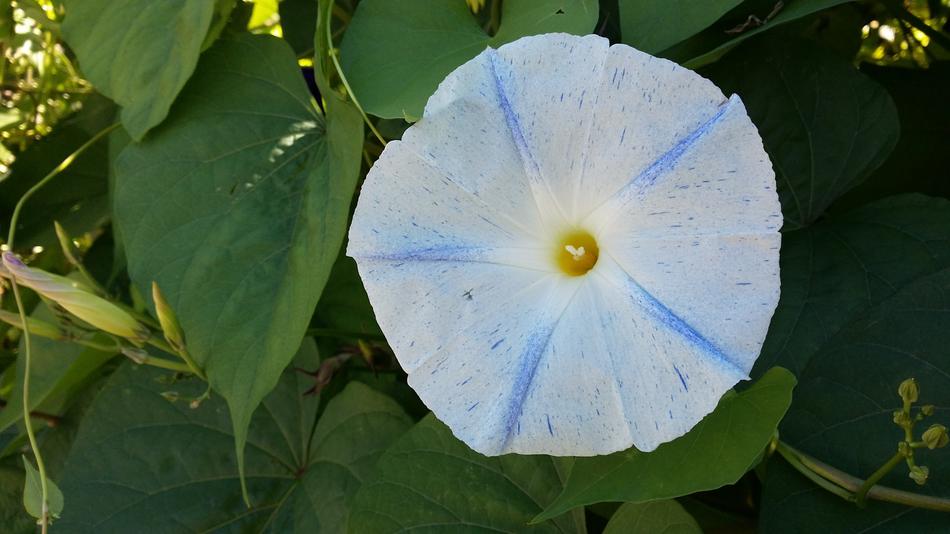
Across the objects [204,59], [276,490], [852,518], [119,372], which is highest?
[204,59]

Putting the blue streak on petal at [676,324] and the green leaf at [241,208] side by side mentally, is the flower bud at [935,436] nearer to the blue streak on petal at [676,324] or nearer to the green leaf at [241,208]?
the blue streak on petal at [676,324]

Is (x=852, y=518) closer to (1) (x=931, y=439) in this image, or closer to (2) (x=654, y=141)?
(1) (x=931, y=439)

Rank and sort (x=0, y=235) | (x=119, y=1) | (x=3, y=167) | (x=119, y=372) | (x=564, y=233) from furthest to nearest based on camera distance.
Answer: (x=3, y=167)
(x=0, y=235)
(x=119, y=372)
(x=119, y=1)
(x=564, y=233)

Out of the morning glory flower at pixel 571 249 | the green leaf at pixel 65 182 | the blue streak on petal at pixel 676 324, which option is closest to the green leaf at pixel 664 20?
the morning glory flower at pixel 571 249

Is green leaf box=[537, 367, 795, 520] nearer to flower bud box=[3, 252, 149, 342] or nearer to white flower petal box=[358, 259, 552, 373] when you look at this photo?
white flower petal box=[358, 259, 552, 373]

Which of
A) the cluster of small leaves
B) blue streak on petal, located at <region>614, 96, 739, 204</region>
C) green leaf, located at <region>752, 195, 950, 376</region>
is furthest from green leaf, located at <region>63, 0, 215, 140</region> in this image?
green leaf, located at <region>752, 195, 950, 376</region>

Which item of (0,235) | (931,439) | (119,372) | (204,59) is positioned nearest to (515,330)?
(931,439)

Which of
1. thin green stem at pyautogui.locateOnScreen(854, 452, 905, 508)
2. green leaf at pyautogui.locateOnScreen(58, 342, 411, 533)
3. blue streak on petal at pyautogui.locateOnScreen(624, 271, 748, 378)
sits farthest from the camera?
green leaf at pyautogui.locateOnScreen(58, 342, 411, 533)
